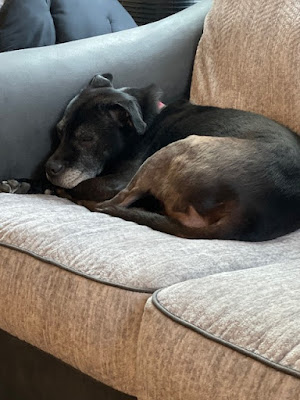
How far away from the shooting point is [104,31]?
315 cm

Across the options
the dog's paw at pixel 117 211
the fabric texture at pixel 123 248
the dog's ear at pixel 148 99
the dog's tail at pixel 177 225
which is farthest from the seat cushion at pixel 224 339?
the dog's ear at pixel 148 99

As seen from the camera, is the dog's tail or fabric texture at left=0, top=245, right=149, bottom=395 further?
the dog's tail

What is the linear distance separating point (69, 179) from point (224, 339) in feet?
4.06

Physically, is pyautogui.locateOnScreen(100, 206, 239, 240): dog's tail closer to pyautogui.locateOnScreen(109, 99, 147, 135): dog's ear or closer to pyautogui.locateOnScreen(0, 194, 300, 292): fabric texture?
pyautogui.locateOnScreen(0, 194, 300, 292): fabric texture

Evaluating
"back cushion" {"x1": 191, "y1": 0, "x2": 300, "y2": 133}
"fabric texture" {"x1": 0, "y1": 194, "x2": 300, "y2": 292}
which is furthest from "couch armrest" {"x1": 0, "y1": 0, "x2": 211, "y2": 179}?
"fabric texture" {"x1": 0, "y1": 194, "x2": 300, "y2": 292}

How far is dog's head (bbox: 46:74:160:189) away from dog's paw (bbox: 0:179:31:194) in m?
0.09

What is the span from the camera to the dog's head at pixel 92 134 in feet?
8.59

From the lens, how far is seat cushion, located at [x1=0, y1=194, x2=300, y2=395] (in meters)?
1.74

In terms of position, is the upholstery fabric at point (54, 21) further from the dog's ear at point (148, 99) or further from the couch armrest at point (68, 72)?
the dog's ear at point (148, 99)

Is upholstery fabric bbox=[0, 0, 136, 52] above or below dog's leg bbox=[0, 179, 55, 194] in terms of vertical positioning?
above

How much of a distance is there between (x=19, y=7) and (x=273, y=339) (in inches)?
73.1

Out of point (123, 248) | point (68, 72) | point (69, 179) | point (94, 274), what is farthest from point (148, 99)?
point (94, 274)

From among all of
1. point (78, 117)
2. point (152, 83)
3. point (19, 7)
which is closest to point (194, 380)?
point (78, 117)

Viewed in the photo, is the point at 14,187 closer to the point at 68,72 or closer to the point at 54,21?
the point at 68,72
